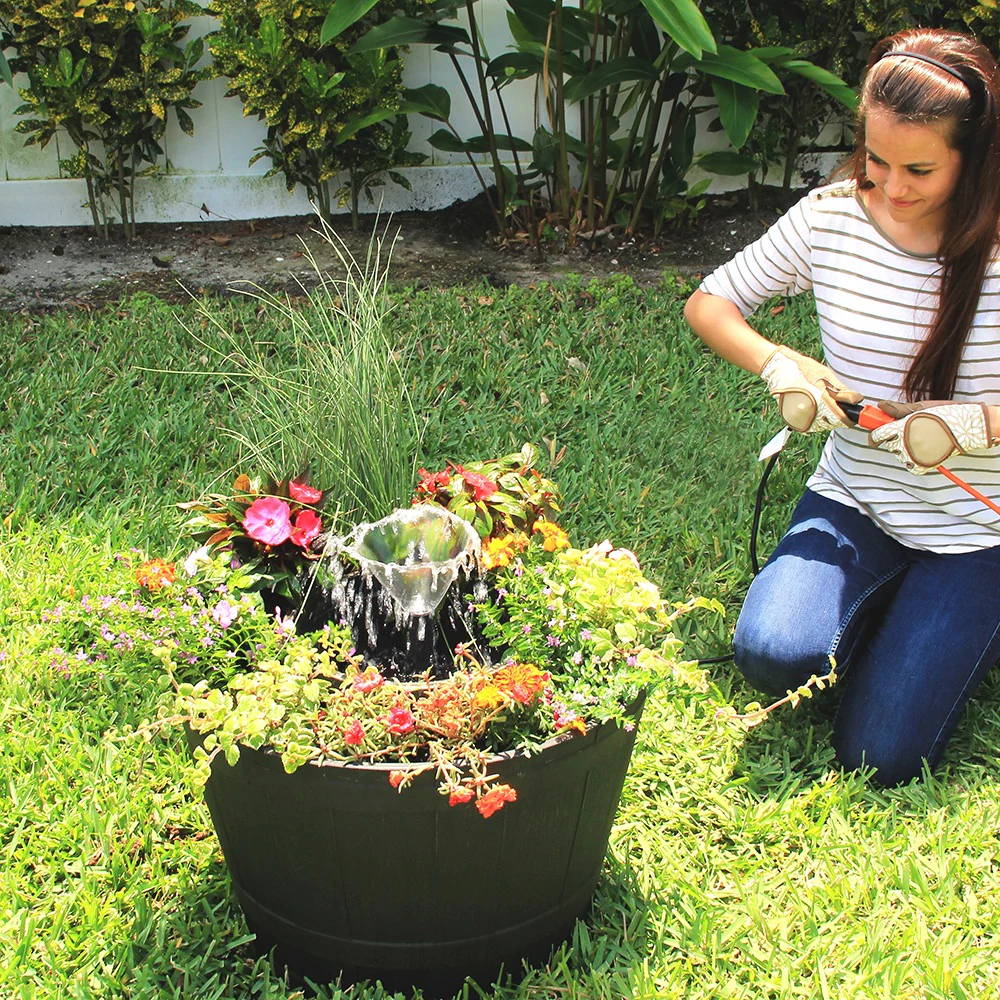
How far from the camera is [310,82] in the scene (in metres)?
4.89

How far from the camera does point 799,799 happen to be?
246 cm

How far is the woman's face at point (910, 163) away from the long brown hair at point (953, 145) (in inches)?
0.6

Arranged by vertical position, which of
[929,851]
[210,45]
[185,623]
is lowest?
[929,851]

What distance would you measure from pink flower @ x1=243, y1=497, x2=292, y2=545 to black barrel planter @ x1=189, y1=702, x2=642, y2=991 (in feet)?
1.33

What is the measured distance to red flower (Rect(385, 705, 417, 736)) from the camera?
179 cm

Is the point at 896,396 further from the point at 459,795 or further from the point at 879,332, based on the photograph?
the point at 459,795

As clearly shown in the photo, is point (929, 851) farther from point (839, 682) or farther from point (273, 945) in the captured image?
point (273, 945)

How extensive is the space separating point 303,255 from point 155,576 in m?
3.40

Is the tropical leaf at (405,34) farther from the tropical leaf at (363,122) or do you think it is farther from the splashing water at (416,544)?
the splashing water at (416,544)

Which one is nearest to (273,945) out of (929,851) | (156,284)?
(929,851)

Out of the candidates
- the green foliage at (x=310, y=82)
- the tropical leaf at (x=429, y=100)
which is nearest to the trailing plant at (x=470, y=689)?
the green foliage at (x=310, y=82)

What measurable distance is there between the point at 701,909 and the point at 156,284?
3.64 meters

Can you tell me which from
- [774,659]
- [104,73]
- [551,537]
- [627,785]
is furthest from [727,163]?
[551,537]

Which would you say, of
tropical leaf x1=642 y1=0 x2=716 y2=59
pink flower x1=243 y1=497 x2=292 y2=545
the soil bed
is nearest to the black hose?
pink flower x1=243 y1=497 x2=292 y2=545
